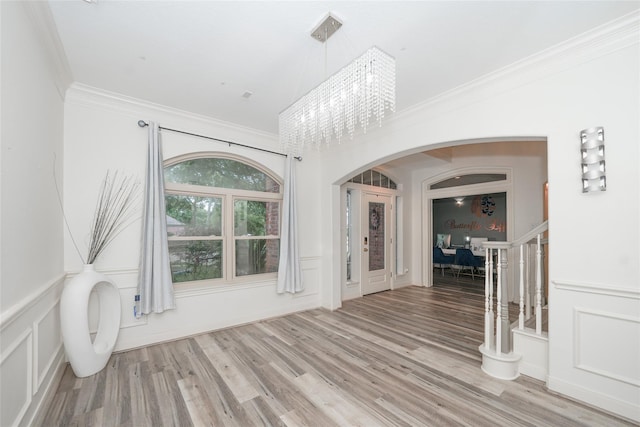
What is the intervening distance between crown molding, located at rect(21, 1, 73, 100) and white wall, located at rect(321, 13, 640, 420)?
11.8 ft

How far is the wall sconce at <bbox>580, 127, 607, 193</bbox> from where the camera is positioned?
2104mm

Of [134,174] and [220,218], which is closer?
[134,174]

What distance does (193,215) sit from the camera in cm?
368

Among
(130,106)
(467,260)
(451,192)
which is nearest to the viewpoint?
(130,106)

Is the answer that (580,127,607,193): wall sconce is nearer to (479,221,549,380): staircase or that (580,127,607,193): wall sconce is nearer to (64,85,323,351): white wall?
(479,221,549,380): staircase

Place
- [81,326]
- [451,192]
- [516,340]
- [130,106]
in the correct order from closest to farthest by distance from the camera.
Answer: [81,326], [516,340], [130,106], [451,192]

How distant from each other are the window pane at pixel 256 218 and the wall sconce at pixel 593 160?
354 centimetres

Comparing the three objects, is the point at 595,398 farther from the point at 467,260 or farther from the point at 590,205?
the point at 467,260

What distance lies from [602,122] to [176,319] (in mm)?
4574


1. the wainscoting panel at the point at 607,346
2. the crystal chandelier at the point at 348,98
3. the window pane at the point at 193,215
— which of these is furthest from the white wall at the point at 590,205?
the window pane at the point at 193,215

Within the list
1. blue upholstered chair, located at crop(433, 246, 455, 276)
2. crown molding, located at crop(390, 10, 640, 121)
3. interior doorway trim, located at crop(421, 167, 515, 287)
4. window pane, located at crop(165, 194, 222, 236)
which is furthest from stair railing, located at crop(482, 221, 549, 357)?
blue upholstered chair, located at crop(433, 246, 455, 276)

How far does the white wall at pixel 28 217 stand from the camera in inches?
62.0

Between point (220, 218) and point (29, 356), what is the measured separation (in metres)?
2.28

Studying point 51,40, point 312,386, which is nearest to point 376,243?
point 312,386
